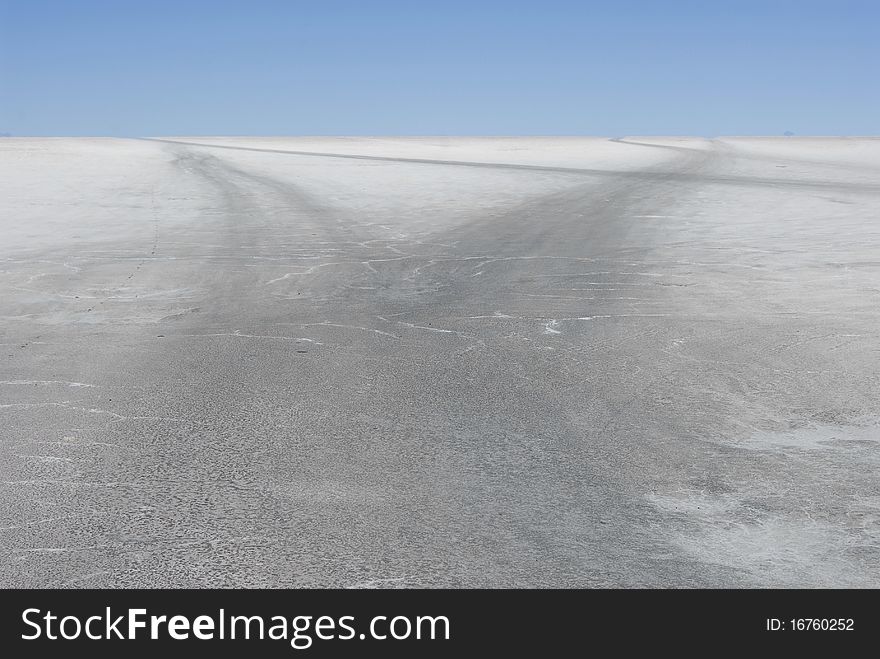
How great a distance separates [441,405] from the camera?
5707 mm

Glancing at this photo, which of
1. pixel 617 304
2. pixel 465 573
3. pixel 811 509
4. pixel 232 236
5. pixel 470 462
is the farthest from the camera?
pixel 232 236

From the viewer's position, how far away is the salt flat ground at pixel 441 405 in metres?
3.72

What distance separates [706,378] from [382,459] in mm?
2402

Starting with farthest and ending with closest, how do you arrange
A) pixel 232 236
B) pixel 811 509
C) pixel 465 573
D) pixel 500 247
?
pixel 232 236 < pixel 500 247 < pixel 811 509 < pixel 465 573

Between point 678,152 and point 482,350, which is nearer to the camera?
point 482,350

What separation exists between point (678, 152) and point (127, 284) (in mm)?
25435

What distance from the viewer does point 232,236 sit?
44.0 ft

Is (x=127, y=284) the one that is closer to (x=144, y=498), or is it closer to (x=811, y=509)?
(x=144, y=498)

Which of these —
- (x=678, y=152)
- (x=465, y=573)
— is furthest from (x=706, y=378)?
(x=678, y=152)

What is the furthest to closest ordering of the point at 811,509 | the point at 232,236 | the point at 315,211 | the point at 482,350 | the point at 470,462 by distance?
the point at 315,211, the point at 232,236, the point at 482,350, the point at 470,462, the point at 811,509

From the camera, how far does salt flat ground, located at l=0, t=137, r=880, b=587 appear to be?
12.2 ft
